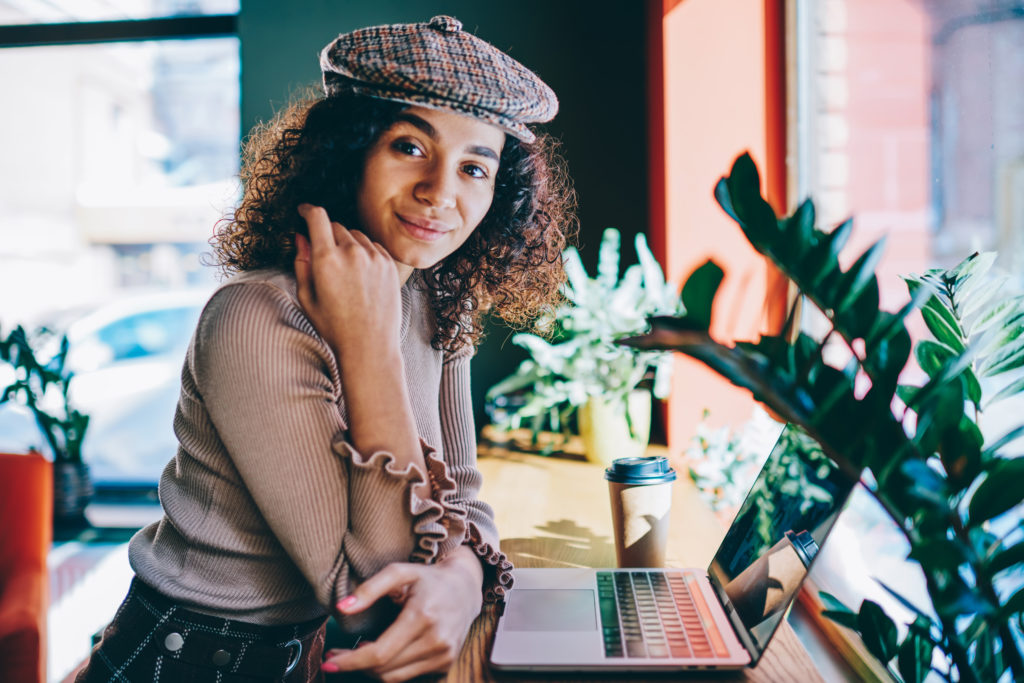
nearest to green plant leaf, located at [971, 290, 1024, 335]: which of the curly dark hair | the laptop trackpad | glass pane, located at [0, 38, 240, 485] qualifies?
the laptop trackpad

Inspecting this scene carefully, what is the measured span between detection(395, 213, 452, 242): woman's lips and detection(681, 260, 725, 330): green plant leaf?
51cm

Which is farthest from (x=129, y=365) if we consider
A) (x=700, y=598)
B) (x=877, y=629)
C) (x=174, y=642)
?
(x=877, y=629)

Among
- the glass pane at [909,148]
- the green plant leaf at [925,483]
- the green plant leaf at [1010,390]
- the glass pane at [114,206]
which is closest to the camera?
the green plant leaf at [925,483]

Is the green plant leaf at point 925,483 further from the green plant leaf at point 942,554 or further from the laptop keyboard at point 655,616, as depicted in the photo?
the laptop keyboard at point 655,616

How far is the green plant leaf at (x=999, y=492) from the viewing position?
1.90ft

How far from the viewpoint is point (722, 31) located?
6.52 ft

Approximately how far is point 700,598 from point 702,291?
578 millimetres

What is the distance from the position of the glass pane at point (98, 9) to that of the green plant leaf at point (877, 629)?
11.0 feet

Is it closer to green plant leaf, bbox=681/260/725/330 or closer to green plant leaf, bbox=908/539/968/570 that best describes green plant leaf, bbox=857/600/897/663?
green plant leaf, bbox=908/539/968/570

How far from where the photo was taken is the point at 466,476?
1.10 metres

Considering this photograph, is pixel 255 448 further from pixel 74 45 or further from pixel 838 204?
pixel 74 45

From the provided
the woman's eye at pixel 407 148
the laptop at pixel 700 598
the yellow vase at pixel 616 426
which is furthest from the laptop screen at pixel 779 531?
the yellow vase at pixel 616 426

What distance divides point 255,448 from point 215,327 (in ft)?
0.45

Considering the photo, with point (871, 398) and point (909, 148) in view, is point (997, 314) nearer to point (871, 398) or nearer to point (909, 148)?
point (871, 398)
